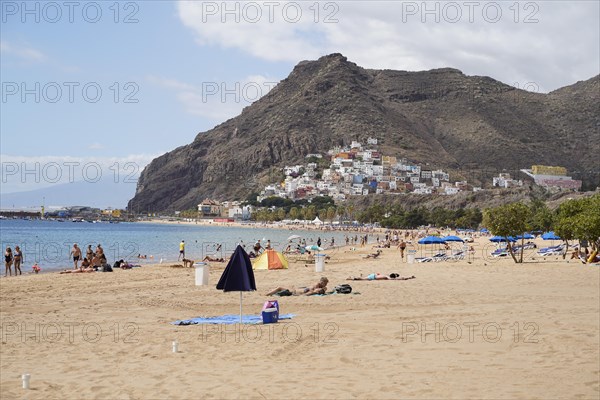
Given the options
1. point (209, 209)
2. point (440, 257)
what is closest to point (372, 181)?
point (209, 209)

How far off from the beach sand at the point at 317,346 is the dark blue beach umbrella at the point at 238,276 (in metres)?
0.82

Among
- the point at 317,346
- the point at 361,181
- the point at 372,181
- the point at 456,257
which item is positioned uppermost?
the point at 361,181

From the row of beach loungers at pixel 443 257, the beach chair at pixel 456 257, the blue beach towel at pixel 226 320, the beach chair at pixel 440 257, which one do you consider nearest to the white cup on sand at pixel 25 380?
the blue beach towel at pixel 226 320

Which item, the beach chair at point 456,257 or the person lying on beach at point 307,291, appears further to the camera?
the beach chair at point 456,257

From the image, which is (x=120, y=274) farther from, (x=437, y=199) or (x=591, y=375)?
(x=437, y=199)

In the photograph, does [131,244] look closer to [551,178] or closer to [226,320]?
[226,320]

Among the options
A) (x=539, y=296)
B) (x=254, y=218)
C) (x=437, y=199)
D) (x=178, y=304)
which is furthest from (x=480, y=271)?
(x=254, y=218)

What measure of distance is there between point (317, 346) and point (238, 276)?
9.26 feet

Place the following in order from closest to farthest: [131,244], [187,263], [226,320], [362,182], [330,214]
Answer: [226,320]
[187,263]
[131,244]
[330,214]
[362,182]

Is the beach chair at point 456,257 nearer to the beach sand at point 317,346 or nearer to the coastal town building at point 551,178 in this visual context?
the beach sand at point 317,346

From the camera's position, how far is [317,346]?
1005 cm

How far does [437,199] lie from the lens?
479 ft

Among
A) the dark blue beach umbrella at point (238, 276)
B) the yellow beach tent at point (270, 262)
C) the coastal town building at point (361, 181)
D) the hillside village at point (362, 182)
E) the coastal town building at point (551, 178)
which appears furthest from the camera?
the coastal town building at point (361, 181)

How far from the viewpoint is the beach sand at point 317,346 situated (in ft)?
25.4
